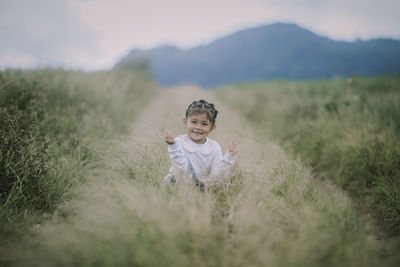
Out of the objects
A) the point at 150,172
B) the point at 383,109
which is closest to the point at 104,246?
the point at 150,172

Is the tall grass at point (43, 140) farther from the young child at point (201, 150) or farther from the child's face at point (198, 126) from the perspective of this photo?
the child's face at point (198, 126)

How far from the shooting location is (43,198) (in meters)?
2.02

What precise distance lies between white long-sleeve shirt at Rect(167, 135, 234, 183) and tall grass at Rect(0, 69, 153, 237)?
1076 mm

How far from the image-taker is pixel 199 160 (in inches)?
90.9

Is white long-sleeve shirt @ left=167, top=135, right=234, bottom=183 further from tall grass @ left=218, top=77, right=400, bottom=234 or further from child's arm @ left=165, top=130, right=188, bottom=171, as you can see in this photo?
tall grass @ left=218, top=77, right=400, bottom=234

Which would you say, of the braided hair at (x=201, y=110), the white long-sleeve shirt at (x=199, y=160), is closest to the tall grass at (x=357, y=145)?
the white long-sleeve shirt at (x=199, y=160)

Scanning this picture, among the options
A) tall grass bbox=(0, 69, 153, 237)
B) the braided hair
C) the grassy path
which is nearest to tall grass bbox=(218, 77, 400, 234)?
the grassy path

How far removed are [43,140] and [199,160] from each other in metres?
2.02

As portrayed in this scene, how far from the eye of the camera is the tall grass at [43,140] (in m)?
1.91

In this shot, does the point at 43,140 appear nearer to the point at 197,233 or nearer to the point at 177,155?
the point at 177,155

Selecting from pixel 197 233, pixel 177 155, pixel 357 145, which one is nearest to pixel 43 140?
pixel 177 155

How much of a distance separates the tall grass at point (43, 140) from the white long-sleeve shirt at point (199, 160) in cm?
108

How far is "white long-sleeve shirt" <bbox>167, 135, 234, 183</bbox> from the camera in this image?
2.13 m

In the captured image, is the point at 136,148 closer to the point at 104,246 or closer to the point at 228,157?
the point at 228,157
